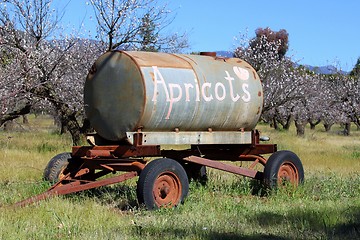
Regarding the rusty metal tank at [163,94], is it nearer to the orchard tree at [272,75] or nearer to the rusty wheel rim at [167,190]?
the rusty wheel rim at [167,190]

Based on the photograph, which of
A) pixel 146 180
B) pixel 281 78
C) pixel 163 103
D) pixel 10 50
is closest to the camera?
pixel 146 180

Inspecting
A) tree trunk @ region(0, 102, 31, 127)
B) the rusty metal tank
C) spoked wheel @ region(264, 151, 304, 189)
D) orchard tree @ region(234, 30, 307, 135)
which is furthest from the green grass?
orchard tree @ region(234, 30, 307, 135)

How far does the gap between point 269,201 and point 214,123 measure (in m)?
1.57

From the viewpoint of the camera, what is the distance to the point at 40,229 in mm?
7117

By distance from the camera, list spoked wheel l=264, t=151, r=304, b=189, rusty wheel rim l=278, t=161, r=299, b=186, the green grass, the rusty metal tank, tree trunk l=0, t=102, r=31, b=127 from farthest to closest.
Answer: tree trunk l=0, t=102, r=31, b=127 → rusty wheel rim l=278, t=161, r=299, b=186 → spoked wheel l=264, t=151, r=304, b=189 → the rusty metal tank → the green grass

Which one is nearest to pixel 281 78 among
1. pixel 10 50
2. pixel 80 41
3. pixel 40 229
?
pixel 80 41

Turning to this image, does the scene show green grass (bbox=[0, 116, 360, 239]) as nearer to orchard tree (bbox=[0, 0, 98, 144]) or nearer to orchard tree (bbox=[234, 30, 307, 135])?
orchard tree (bbox=[0, 0, 98, 144])

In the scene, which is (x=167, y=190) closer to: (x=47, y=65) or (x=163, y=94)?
(x=163, y=94)

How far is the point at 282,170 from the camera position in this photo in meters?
10.9

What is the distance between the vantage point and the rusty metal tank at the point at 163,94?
31.2 feet

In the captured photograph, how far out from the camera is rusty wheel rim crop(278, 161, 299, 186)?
10727mm

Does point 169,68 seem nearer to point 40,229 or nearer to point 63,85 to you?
point 40,229

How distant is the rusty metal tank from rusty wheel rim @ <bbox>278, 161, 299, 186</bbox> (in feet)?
3.36

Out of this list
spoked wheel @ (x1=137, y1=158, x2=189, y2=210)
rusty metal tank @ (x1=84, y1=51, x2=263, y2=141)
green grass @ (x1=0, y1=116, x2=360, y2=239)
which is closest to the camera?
green grass @ (x1=0, y1=116, x2=360, y2=239)
